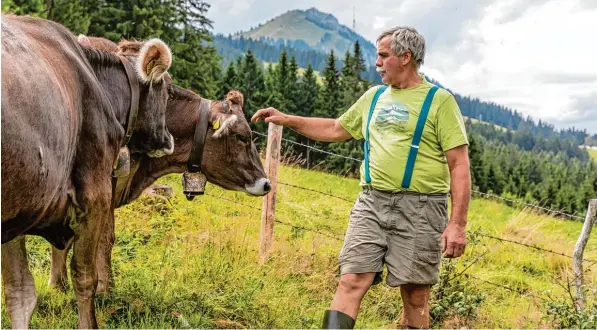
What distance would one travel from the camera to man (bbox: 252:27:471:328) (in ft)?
13.0

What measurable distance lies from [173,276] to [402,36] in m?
2.94

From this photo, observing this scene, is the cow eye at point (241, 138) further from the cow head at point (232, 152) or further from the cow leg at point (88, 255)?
the cow leg at point (88, 255)

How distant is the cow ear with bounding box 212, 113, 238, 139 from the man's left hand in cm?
228

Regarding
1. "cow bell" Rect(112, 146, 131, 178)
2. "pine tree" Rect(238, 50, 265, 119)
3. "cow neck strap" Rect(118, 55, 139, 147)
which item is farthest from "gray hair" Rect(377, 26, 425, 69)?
"pine tree" Rect(238, 50, 265, 119)

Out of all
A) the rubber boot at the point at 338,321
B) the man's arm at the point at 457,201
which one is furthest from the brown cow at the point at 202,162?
the man's arm at the point at 457,201

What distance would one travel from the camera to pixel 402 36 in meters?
4.03

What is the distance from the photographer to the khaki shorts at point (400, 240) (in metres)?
4.01

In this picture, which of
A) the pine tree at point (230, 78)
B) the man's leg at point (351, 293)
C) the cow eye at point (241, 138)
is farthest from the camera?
the pine tree at point (230, 78)

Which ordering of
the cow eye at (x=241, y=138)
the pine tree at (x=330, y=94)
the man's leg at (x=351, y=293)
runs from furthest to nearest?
the pine tree at (x=330, y=94) < the cow eye at (x=241, y=138) < the man's leg at (x=351, y=293)

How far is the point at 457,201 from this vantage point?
3896 millimetres

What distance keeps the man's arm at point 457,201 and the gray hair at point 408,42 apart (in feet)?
2.19

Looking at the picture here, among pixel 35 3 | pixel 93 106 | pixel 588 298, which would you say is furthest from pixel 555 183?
pixel 93 106

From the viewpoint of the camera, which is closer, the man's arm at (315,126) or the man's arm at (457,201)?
the man's arm at (457,201)

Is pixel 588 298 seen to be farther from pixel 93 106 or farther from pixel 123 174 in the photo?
pixel 93 106
